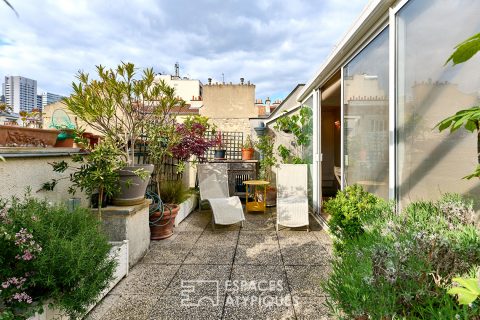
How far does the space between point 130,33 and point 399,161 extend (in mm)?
5313

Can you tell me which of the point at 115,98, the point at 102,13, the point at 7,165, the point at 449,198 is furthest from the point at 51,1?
the point at 449,198

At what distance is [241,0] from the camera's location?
4.49 metres

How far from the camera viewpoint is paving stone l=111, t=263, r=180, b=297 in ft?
8.17

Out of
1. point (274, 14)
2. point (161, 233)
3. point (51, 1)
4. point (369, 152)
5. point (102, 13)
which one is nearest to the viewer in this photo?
point (51, 1)

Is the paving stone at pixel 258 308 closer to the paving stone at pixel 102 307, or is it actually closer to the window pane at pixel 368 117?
the paving stone at pixel 102 307

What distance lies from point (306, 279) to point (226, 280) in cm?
82

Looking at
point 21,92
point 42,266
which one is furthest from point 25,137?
point 21,92

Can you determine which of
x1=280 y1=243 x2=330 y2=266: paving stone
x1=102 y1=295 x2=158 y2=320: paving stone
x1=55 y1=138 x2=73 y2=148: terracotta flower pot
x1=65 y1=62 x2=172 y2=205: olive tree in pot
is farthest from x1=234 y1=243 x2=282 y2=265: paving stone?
x1=55 y1=138 x2=73 y2=148: terracotta flower pot

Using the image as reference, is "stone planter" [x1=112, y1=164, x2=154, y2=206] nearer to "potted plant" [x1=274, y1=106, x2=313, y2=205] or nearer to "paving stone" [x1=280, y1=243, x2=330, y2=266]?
"paving stone" [x1=280, y1=243, x2=330, y2=266]

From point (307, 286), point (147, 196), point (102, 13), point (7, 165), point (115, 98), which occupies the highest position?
point (102, 13)

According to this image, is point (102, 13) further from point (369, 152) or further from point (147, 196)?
point (369, 152)

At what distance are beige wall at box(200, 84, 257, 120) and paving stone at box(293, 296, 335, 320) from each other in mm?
9726

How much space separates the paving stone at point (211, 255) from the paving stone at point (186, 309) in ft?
2.59

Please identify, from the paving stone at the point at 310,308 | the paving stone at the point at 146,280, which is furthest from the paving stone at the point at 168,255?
the paving stone at the point at 310,308
